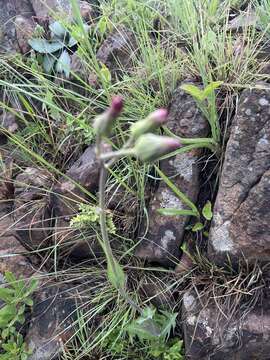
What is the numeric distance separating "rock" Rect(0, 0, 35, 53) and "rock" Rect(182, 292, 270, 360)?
1.80 meters


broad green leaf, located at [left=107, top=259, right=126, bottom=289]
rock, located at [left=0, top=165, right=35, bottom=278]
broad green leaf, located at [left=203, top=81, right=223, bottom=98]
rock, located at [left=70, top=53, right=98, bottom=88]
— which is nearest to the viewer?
broad green leaf, located at [left=107, top=259, right=126, bottom=289]

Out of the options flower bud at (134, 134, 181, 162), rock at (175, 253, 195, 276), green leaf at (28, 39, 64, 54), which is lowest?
rock at (175, 253, 195, 276)

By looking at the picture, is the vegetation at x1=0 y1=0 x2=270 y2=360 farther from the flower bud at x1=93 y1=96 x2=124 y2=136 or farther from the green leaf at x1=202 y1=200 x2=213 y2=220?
the flower bud at x1=93 y1=96 x2=124 y2=136

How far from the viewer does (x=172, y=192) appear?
206cm

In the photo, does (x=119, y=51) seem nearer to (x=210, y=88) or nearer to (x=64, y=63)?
(x=64, y=63)

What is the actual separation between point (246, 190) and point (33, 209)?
99cm

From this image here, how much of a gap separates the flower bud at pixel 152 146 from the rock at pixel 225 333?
92 cm

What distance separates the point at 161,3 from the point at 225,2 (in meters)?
0.36

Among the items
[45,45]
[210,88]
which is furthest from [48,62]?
[210,88]

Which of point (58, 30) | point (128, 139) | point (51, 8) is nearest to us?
point (128, 139)

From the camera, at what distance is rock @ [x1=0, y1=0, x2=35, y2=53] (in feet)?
9.24

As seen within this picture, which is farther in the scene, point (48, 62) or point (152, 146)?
point (48, 62)

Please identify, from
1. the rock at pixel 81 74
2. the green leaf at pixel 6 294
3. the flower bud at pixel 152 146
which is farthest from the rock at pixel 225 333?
the rock at pixel 81 74

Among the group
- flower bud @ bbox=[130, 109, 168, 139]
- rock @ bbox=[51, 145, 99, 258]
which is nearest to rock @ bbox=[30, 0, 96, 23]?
rock @ bbox=[51, 145, 99, 258]
